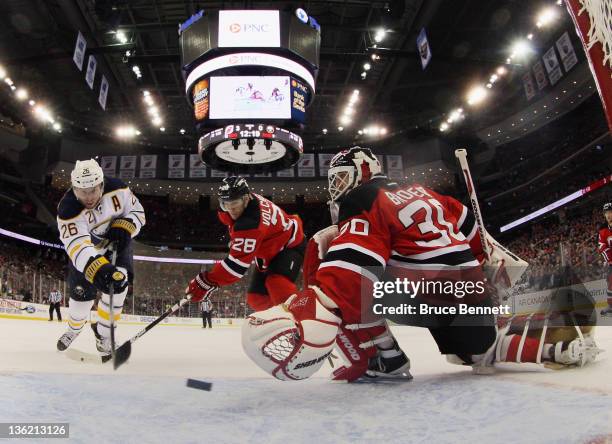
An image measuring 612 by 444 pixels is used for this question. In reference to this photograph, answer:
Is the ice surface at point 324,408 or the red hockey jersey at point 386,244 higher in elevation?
the red hockey jersey at point 386,244

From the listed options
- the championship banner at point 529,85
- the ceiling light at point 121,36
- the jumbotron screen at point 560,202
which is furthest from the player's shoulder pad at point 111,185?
the championship banner at point 529,85

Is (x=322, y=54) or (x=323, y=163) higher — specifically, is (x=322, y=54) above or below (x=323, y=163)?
above

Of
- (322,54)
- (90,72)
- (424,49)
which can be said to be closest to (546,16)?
(424,49)

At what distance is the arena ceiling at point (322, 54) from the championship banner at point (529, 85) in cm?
124

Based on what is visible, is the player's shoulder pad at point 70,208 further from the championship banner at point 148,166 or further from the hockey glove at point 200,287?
the championship banner at point 148,166

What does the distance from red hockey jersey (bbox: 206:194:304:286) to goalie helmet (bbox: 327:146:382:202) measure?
106cm

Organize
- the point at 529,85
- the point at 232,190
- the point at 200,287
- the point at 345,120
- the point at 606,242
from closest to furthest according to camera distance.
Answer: the point at 200,287, the point at 232,190, the point at 606,242, the point at 529,85, the point at 345,120

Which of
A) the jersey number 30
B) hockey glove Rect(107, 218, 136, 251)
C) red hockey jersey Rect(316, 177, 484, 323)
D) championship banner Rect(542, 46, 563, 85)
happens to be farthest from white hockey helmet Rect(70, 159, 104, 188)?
championship banner Rect(542, 46, 563, 85)

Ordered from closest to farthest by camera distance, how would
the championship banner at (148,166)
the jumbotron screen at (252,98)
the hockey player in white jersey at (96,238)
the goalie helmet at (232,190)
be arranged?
the hockey player in white jersey at (96,238), the goalie helmet at (232,190), the jumbotron screen at (252,98), the championship banner at (148,166)

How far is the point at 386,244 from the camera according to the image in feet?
4.71

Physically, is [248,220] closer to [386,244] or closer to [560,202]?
[386,244]

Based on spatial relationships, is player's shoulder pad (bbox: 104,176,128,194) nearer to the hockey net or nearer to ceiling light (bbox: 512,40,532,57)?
the hockey net

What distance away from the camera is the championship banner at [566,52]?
12.6 m

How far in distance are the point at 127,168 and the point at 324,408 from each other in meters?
18.7
